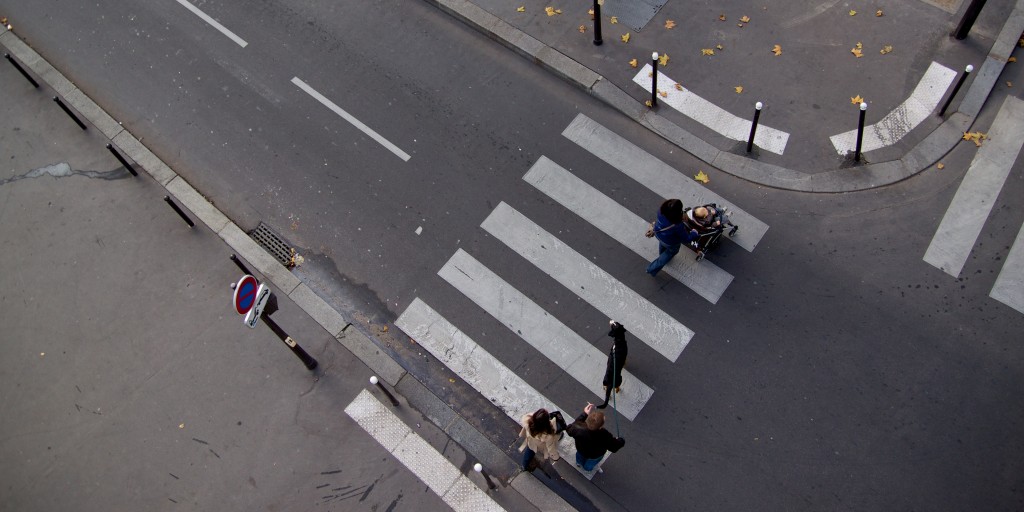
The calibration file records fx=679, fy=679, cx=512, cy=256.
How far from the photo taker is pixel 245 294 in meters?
7.71

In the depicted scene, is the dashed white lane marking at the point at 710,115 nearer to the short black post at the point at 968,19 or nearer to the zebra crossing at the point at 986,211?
the zebra crossing at the point at 986,211

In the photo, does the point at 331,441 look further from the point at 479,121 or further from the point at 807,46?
the point at 807,46

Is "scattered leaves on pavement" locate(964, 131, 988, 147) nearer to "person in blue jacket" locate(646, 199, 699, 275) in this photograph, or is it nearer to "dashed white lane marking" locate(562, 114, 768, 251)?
"dashed white lane marking" locate(562, 114, 768, 251)

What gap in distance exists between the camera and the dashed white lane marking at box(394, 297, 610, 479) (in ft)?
29.5

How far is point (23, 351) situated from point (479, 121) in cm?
765

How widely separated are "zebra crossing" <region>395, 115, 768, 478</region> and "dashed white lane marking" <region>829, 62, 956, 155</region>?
202 centimetres

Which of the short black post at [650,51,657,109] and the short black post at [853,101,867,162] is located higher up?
the short black post at [853,101,867,162]

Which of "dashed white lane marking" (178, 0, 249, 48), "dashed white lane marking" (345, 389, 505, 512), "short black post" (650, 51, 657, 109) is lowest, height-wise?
"dashed white lane marking" (345, 389, 505, 512)

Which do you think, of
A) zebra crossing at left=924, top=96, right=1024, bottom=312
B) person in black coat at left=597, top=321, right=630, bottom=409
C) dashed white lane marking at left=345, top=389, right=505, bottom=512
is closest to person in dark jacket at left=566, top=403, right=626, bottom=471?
person in black coat at left=597, top=321, right=630, bottom=409

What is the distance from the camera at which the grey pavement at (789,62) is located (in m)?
10.2

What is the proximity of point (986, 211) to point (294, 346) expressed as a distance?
31.9 feet

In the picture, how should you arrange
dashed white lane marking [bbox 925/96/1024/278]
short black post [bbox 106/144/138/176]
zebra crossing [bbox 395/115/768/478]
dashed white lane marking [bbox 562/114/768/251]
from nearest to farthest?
zebra crossing [bbox 395/115/768/478] < dashed white lane marking [bbox 925/96/1024/278] < dashed white lane marking [bbox 562/114/768/251] < short black post [bbox 106/144/138/176]

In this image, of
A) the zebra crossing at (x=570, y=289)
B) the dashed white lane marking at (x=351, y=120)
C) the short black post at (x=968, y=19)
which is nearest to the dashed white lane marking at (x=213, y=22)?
the dashed white lane marking at (x=351, y=120)

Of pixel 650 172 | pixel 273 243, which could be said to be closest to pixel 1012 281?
pixel 650 172
